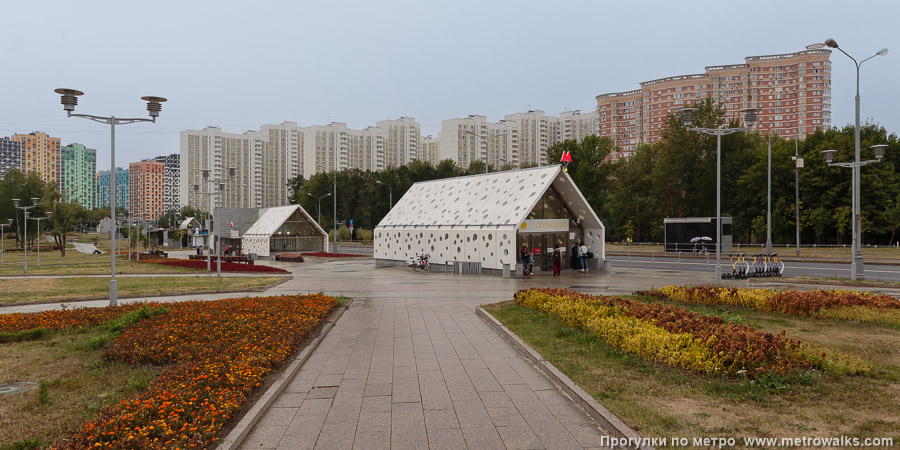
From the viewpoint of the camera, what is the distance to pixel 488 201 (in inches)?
1296

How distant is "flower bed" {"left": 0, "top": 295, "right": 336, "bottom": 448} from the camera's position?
5.69m

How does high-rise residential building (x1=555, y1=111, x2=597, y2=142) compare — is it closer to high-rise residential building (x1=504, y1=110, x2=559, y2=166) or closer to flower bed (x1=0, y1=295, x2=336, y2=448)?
high-rise residential building (x1=504, y1=110, x2=559, y2=166)

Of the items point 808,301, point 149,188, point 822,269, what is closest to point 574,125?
point 822,269

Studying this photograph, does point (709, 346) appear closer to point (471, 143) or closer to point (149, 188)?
point (471, 143)

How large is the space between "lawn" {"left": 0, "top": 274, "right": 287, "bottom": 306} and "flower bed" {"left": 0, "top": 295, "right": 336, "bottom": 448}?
628 centimetres

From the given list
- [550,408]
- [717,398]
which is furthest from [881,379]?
[550,408]

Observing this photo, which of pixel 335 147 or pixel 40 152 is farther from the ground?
pixel 40 152

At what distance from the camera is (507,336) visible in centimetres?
1183

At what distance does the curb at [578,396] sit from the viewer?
19.2 ft

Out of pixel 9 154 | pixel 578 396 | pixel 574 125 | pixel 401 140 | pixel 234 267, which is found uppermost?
pixel 574 125

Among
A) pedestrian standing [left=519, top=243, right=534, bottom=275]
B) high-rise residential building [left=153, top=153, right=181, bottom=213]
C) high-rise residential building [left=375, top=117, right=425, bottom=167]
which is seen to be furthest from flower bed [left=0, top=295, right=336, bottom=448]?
high-rise residential building [left=153, top=153, right=181, bottom=213]

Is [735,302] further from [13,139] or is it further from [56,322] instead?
[13,139]

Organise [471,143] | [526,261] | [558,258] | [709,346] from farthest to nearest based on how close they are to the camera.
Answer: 1. [471,143]
2. [558,258]
3. [526,261]
4. [709,346]

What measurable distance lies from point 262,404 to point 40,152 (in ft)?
702
